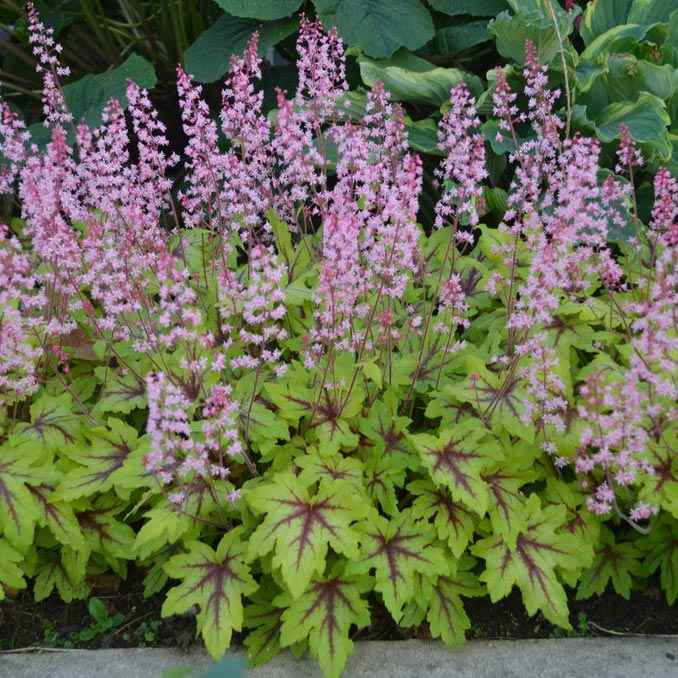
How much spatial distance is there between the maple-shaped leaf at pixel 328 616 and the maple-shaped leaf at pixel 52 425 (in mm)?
937

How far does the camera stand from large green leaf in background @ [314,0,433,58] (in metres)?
3.91

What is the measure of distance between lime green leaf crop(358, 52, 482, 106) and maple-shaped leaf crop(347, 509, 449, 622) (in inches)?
85.5

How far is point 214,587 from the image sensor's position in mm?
2328

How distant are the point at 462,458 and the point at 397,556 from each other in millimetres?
352

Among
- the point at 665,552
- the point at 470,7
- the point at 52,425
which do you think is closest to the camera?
the point at 665,552

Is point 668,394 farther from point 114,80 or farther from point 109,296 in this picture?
point 114,80

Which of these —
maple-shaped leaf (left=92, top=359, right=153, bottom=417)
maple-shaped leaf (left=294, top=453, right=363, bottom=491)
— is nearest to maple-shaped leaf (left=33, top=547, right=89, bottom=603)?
maple-shaped leaf (left=92, top=359, right=153, bottom=417)

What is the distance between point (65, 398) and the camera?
2799 millimetres

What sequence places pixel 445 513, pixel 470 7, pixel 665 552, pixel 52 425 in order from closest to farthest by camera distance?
pixel 445 513, pixel 665 552, pixel 52 425, pixel 470 7

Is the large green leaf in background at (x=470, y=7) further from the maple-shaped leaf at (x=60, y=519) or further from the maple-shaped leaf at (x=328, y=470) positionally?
the maple-shaped leaf at (x=60, y=519)

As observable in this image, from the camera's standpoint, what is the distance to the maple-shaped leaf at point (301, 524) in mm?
2164

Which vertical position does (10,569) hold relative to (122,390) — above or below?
below

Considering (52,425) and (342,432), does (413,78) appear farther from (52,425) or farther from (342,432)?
(52,425)

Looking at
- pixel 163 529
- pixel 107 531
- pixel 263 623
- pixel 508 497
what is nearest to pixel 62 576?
pixel 107 531
